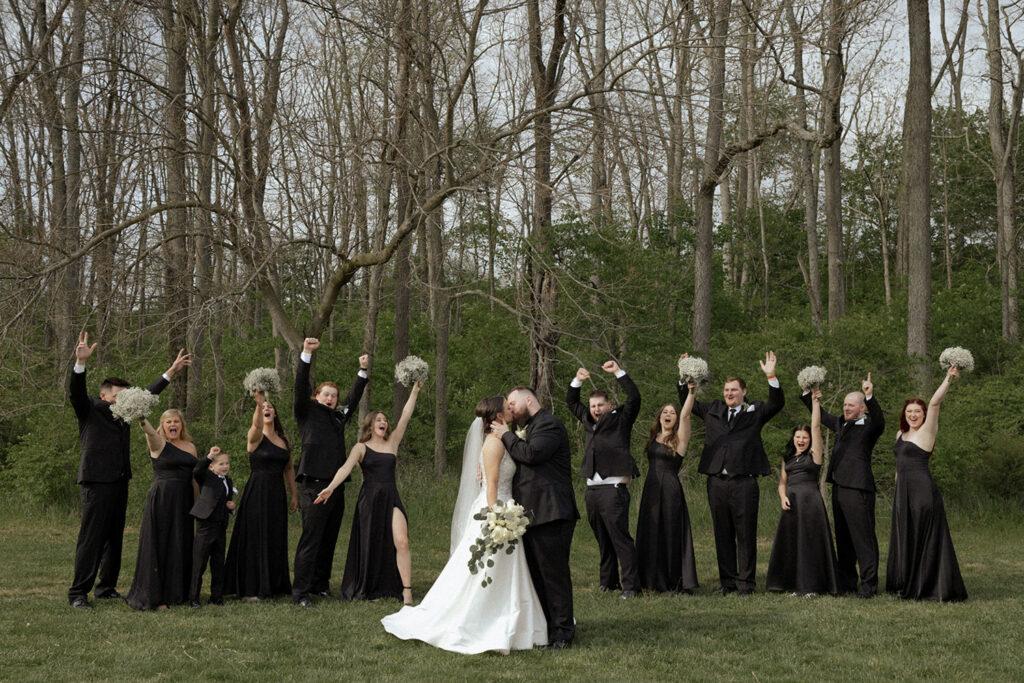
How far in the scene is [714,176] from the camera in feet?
45.1

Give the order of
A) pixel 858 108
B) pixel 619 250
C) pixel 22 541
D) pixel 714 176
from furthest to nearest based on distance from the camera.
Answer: pixel 858 108, pixel 619 250, pixel 714 176, pixel 22 541

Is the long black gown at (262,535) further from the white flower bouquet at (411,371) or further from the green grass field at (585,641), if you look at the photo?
the white flower bouquet at (411,371)

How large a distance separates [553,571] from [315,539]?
108 inches

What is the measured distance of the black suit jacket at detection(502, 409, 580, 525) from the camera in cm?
709

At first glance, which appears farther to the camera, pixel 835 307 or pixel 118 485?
pixel 835 307

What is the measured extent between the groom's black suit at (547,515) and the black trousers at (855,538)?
3.37 meters

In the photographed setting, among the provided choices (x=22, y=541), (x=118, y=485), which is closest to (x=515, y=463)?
(x=118, y=485)

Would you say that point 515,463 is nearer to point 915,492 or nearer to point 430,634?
point 430,634

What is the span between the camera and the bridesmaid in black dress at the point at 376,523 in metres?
8.99

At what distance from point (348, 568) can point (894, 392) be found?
845 centimetres

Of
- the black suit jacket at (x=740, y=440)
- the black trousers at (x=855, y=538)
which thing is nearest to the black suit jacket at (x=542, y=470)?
the black suit jacket at (x=740, y=440)

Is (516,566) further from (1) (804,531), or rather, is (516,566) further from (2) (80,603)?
(2) (80,603)

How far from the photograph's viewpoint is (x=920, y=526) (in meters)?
8.92

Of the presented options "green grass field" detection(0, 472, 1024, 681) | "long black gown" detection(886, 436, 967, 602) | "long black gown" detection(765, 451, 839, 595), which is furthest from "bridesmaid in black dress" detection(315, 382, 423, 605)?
"long black gown" detection(886, 436, 967, 602)
